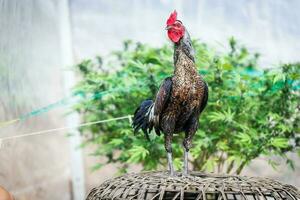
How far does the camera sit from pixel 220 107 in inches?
80.9

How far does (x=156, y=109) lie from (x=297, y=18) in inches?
70.7

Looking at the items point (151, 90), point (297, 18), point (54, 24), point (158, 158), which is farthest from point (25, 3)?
point (297, 18)

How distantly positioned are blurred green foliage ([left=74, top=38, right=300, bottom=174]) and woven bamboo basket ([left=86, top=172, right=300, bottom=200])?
0.54m

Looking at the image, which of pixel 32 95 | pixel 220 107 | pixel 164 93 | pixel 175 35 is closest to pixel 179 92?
pixel 164 93

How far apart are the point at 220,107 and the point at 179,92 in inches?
29.4

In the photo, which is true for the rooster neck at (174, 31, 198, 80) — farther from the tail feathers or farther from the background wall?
the background wall

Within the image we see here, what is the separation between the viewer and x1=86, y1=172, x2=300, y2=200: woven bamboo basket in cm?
119

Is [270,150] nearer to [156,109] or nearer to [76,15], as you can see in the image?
[156,109]

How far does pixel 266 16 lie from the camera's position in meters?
2.83

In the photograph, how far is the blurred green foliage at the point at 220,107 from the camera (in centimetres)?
195

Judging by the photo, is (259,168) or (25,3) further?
(259,168)

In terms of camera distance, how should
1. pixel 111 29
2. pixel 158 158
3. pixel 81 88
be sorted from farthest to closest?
pixel 111 29 → pixel 81 88 → pixel 158 158

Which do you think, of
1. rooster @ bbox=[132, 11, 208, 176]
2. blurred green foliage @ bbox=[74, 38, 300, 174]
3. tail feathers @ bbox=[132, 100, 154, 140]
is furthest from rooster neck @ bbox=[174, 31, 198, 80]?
blurred green foliage @ bbox=[74, 38, 300, 174]

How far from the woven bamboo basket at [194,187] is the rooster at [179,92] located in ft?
0.35
